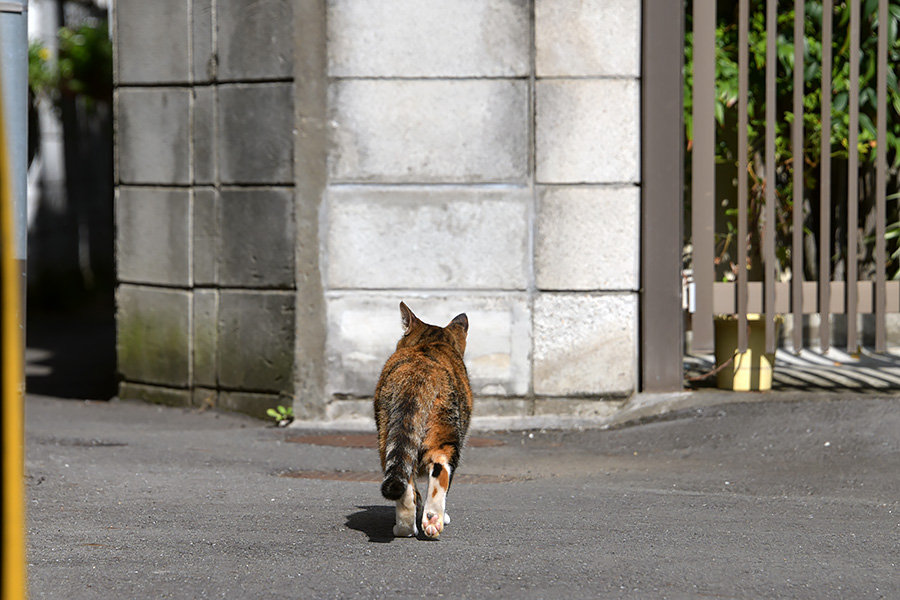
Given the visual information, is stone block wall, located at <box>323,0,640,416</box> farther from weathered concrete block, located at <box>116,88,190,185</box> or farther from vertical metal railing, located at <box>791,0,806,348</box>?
weathered concrete block, located at <box>116,88,190,185</box>

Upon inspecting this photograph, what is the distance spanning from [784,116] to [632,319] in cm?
302

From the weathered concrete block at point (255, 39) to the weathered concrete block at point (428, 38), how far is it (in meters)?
0.30

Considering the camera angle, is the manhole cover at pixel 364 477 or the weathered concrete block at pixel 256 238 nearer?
the manhole cover at pixel 364 477

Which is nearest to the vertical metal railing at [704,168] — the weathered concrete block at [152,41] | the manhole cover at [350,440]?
the manhole cover at [350,440]

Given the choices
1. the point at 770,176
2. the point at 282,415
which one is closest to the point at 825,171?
the point at 770,176

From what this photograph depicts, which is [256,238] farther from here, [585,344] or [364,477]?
[585,344]

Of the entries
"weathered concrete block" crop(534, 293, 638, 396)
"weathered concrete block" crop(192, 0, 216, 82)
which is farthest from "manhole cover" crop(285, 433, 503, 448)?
"weathered concrete block" crop(192, 0, 216, 82)

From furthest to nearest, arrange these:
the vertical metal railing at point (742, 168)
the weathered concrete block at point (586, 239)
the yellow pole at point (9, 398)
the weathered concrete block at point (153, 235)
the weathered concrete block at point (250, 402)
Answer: the weathered concrete block at point (153, 235) → the weathered concrete block at point (250, 402) → the weathered concrete block at point (586, 239) → the vertical metal railing at point (742, 168) → the yellow pole at point (9, 398)

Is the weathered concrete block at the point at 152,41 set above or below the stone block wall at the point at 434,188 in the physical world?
above

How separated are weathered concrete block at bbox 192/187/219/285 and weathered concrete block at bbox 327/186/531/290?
89 centimetres

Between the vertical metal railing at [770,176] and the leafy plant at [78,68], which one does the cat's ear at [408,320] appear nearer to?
the vertical metal railing at [770,176]

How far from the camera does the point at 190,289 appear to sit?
7863 millimetres

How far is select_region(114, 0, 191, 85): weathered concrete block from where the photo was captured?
7.75 metres

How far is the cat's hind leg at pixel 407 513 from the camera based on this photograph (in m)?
4.23
